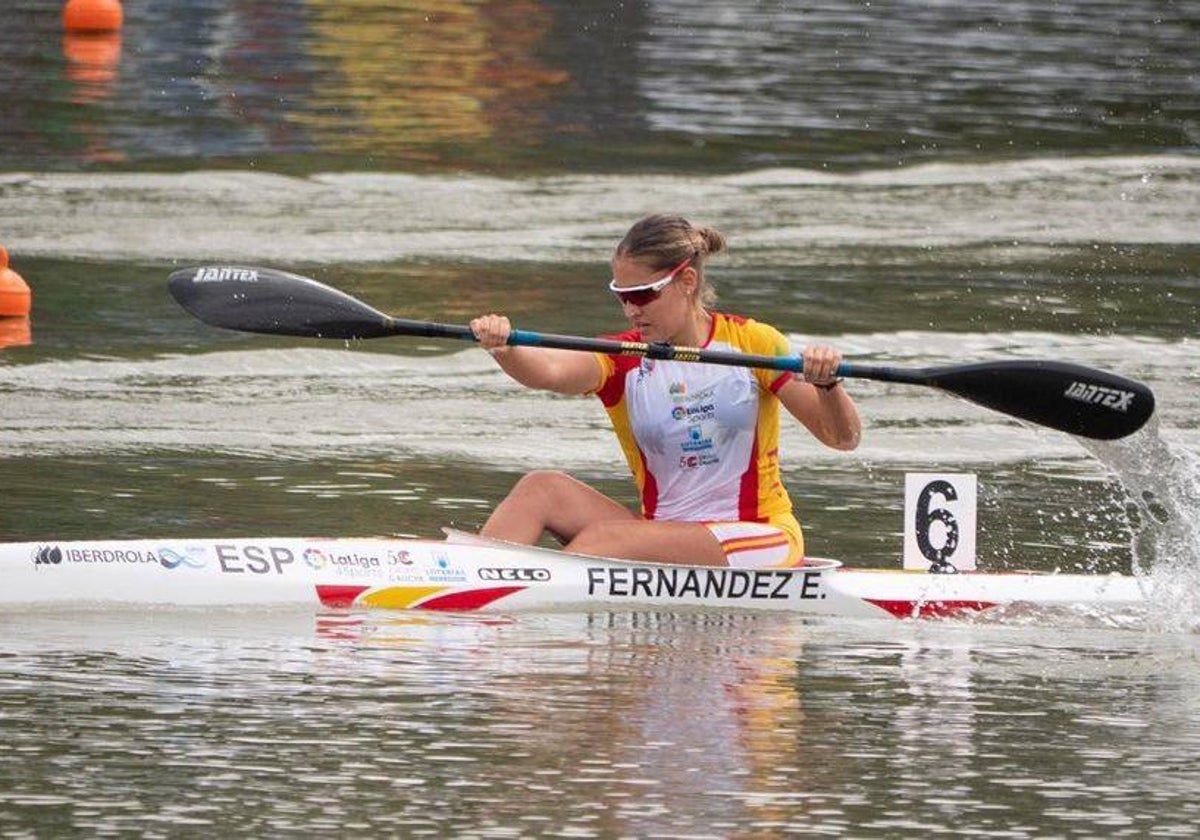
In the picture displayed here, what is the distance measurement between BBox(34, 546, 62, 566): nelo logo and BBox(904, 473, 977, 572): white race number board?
2.66m

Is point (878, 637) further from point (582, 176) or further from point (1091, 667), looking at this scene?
point (582, 176)

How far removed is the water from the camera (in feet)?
21.3

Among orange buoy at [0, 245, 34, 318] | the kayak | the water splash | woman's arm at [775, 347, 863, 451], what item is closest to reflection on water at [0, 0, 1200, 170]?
orange buoy at [0, 245, 34, 318]

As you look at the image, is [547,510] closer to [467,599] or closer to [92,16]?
[467,599]

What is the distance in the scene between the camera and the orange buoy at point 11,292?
14.0 m

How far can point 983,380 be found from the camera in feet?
29.5

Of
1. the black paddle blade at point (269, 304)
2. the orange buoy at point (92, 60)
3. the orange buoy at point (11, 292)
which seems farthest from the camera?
the orange buoy at point (92, 60)

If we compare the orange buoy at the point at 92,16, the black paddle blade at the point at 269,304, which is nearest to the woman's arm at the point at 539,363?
the black paddle blade at the point at 269,304

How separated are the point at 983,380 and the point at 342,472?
3.00 meters

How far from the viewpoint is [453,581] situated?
8453 millimetres

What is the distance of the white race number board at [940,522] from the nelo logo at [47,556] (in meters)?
→ 2.66

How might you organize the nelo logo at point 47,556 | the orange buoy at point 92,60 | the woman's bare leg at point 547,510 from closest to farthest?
the nelo logo at point 47,556 → the woman's bare leg at point 547,510 → the orange buoy at point 92,60

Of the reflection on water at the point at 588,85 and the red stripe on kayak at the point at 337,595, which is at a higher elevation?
the reflection on water at the point at 588,85

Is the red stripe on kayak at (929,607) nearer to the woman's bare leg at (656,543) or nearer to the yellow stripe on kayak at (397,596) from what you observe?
the woman's bare leg at (656,543)
